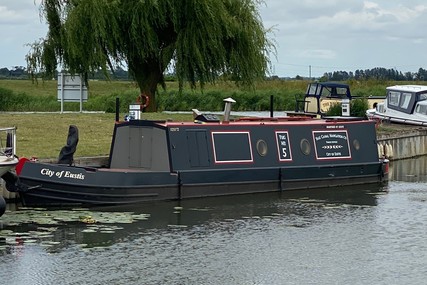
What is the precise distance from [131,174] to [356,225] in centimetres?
495

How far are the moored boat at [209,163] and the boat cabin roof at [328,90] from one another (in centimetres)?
1327

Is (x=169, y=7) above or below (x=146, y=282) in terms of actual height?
above

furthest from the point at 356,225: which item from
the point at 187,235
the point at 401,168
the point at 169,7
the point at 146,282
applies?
the point at 169,7

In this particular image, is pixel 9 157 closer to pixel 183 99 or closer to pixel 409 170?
pixel 409 170

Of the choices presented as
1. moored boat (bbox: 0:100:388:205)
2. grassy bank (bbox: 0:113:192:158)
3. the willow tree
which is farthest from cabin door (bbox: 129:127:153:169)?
the willow tree

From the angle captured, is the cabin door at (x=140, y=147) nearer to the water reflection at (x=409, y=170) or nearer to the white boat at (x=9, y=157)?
the white boat at (x=9, y=157)

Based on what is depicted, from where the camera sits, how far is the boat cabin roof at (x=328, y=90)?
137 feet

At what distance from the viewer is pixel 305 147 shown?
26.3 metres

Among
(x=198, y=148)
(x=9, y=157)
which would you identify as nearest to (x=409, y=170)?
(x=198, y=148)

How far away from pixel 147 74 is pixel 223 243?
64.1 feet

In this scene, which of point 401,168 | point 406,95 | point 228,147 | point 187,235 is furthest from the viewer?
point 406,95

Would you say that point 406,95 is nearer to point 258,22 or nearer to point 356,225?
point 258,22

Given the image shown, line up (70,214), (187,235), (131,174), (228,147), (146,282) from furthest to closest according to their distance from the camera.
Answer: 1. (228,147)
2. (131,174)
3. (70,214)
4. (187,235)
5. (146,282)

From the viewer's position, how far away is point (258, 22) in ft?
123
